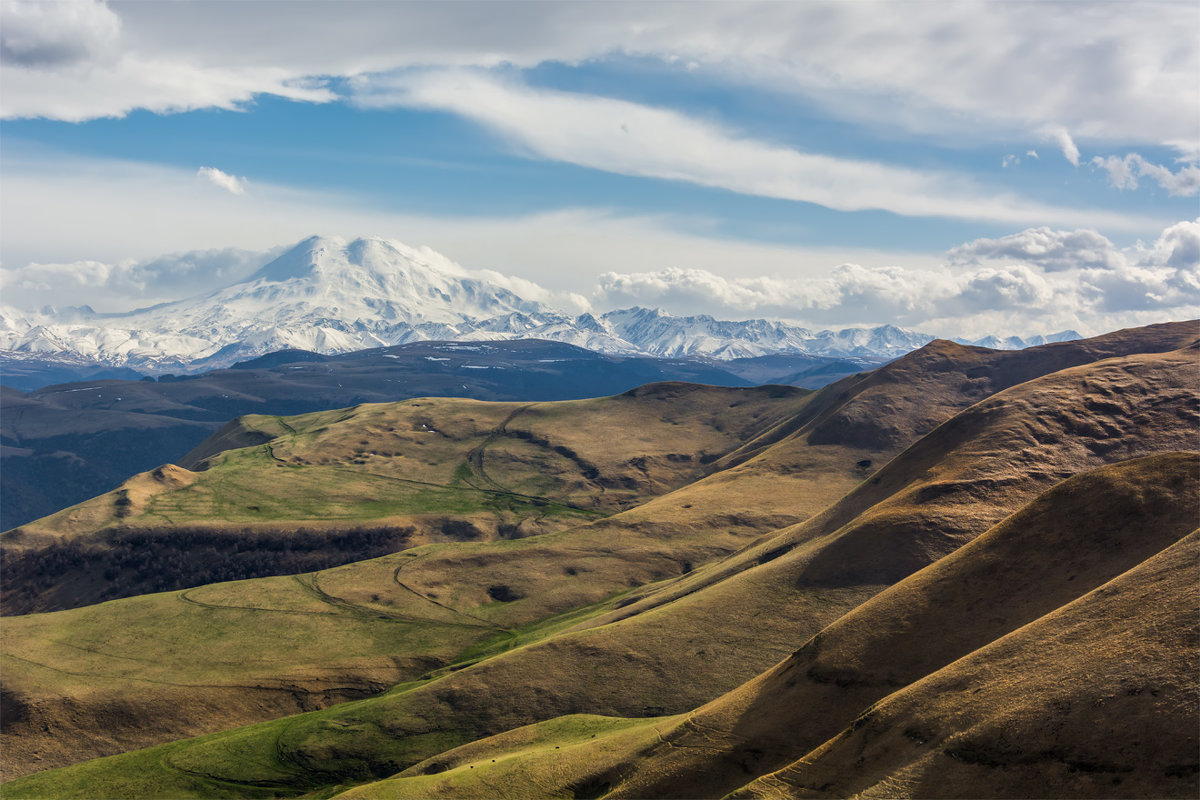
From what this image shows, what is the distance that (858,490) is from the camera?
593 feet

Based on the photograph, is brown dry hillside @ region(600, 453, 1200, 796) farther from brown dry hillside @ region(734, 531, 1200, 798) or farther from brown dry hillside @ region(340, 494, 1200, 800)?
brown dry hillside @ region(734, 531, 1200, 798)

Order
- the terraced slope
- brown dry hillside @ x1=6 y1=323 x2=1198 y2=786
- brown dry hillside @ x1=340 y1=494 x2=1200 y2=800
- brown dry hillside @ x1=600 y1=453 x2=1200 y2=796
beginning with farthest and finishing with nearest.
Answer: brown dry hillside @ x1=6 y1=323 x2=1198 y2=786 → brown dry hillside @ x1=600 y1=453 x2=1200 y2=796 → the terraced slope → brown dry hillside @ x1=340 y1=494 x2=1200 y2=800

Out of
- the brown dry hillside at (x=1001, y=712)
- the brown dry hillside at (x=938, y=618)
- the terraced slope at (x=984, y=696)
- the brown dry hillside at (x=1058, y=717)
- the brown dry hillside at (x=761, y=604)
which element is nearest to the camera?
the brown dry hillside at (x=1058, y=717)

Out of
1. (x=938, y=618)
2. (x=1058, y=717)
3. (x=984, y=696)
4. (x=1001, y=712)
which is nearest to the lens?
(x=1058, y=717)

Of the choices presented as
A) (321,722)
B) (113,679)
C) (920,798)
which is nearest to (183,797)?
(321,722)

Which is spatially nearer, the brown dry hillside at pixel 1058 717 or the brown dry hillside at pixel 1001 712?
the brown dry hillside at pixel 1058 717

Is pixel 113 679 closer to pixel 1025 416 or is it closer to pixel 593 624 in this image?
pixel 593 624

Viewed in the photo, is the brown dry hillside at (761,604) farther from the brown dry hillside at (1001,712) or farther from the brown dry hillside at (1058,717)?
the brown dry hillside at (1058,717)

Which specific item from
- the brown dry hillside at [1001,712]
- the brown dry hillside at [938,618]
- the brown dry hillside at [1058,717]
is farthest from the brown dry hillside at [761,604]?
the brown dry hillside at [1058,717]

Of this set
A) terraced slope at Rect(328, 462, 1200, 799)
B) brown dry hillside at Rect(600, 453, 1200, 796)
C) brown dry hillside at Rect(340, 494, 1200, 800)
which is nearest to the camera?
brown dry hillside at Rect(340, 494, 1200, 800)

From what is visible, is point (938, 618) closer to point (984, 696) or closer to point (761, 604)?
point (984, 696)

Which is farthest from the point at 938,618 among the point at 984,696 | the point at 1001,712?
the point at 1001,712

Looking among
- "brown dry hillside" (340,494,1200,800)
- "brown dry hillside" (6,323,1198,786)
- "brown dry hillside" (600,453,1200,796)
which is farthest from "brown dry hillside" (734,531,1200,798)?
"brown dry hillside" (6,323,1198,786)

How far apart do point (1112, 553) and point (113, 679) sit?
7641 inches
